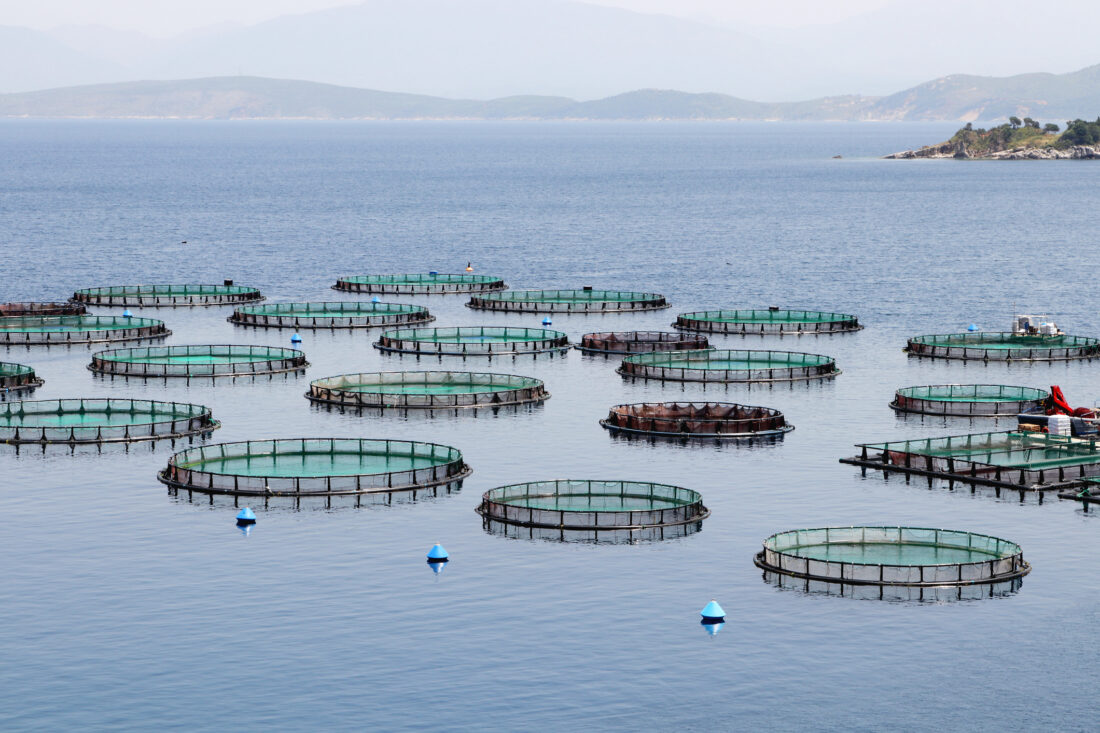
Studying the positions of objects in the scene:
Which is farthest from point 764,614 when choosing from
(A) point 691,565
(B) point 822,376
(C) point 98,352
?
(C) point 98,352

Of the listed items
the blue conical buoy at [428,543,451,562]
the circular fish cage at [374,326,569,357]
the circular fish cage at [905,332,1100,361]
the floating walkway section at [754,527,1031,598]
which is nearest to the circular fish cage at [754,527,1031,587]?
the floating walkway section at [754,527,1031,598]

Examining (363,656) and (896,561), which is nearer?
(363,656)

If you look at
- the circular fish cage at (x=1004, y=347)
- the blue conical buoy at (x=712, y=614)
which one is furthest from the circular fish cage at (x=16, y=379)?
the circular fish cage at (x=1004, y=347)

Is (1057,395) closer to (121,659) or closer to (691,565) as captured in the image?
(691,565)

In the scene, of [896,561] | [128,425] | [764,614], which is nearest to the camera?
[764,614]

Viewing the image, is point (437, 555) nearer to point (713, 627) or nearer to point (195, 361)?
point (713, 627)

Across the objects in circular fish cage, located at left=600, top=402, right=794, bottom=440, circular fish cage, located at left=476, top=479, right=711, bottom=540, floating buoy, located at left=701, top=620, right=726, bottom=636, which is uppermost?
circular fish cage, located at left=600, top=402, right=794, bottom=440

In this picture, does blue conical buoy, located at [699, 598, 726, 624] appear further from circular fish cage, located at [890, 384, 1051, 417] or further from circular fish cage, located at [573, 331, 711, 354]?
circular fish cage, located at [573, 331, 711, 354]
